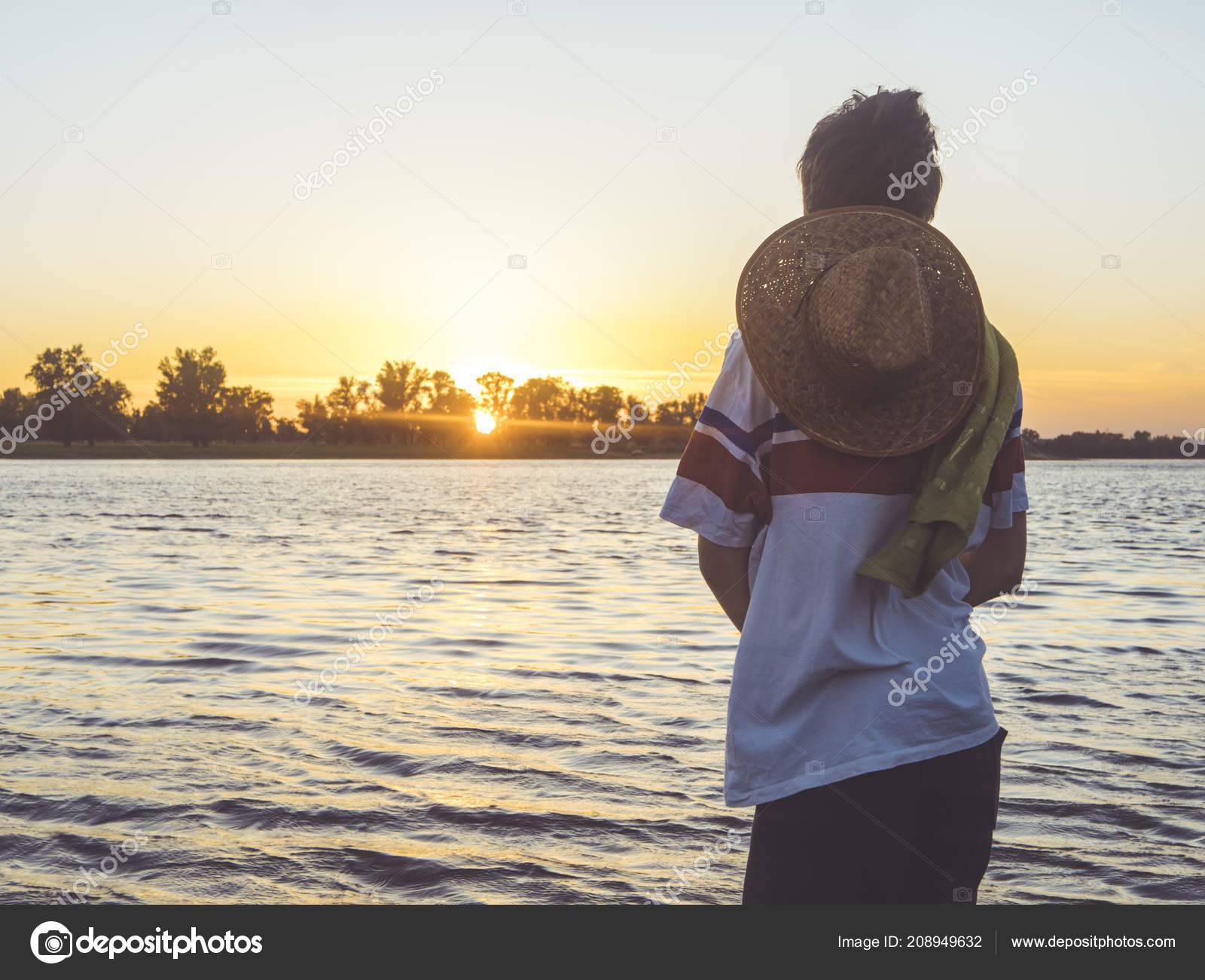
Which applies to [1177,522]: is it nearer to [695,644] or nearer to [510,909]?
[695,644]

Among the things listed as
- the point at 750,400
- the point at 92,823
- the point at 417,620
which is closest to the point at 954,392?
the point at 750,400

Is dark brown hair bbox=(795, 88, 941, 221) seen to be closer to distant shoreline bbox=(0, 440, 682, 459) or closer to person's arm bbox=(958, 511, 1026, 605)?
person's arm bbox=(958, 511, 1026, 605)

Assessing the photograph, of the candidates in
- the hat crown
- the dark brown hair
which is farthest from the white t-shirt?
the dark brown hair

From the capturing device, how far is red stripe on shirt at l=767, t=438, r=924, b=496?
2.12m

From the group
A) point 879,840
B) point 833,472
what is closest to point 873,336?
point 833,472

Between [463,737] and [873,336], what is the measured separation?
5.23 meters

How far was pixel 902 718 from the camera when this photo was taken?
209cm

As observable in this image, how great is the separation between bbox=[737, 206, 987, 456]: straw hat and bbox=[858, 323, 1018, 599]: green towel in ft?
0.17

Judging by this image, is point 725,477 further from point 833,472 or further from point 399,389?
point 399,389

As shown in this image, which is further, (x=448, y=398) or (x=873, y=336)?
(x=448, y=398)

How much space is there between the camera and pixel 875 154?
7.21ft

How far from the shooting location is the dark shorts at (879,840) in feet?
6.75

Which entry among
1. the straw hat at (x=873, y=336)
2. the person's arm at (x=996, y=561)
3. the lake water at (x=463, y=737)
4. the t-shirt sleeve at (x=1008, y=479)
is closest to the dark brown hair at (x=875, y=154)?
the straw hat at (x=873, y=336)

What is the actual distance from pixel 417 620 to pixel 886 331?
991 centimetres
